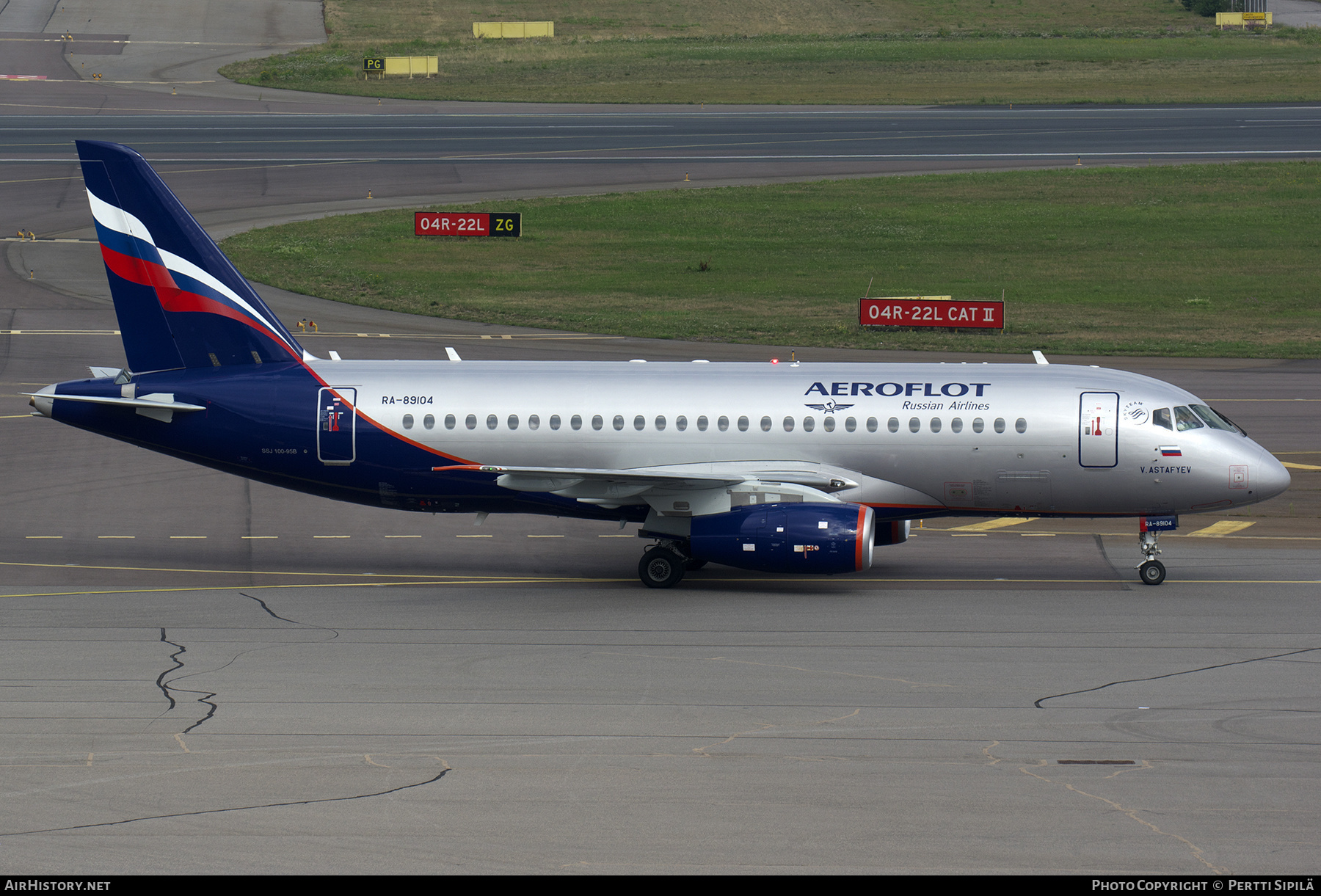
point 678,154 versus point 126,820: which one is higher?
point 678,154

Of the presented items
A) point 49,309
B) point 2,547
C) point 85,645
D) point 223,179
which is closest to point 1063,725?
point 85,645

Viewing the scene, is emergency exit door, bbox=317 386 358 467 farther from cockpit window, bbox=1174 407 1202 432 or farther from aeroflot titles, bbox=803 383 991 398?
cockpit window, bbox=1174 407 1202 432

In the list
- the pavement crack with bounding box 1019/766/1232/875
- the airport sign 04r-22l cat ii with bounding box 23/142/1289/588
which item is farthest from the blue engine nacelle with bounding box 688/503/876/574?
the pavement crack with bounding box 1019/766/1232/875

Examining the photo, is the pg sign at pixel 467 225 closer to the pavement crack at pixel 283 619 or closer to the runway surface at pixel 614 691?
the runway surface at pixel 614 691

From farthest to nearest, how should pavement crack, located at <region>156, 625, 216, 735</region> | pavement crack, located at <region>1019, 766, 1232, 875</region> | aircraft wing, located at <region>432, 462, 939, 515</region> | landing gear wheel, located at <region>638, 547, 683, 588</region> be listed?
landing gear wheel, located at <region>638, 547, 683, 588</region>
aircraft wing, located at <region>432, 462, 939, 515</region>
pavement crack, located at <region>156, 625, 216, 735</region>
pavement crack, located at <region>1019, 766, 1232, 875</region>

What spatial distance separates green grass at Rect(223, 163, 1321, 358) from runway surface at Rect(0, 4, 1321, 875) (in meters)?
13.8

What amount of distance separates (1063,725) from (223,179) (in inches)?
2825

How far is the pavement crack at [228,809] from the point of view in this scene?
56.7 ft

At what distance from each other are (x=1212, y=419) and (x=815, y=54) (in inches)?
4538

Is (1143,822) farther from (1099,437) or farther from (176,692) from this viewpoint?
Result: (176,692)

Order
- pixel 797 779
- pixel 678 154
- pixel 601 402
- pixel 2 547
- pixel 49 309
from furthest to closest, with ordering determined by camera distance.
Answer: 1. pixel 678 154
2. pixel 49 309
3. pixel 2 547
4. pixel 601 402
5. pixel 797 779

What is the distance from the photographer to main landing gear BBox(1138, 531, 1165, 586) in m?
30.0

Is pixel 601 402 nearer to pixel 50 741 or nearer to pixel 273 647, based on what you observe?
pixel 273 647

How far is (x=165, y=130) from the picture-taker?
320ft
